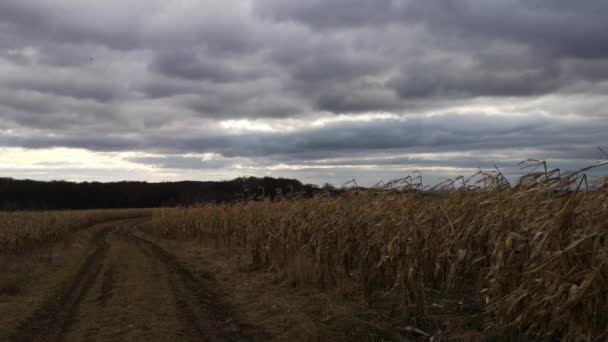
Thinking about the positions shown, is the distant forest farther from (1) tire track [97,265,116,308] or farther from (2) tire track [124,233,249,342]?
(2) tire track [124,233,249,342]

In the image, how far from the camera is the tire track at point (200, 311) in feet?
27.2

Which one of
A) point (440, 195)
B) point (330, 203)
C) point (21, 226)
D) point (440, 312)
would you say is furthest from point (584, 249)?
point (21, 226)

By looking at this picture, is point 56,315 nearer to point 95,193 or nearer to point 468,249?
point 468,249

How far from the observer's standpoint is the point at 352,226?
33.7 ft

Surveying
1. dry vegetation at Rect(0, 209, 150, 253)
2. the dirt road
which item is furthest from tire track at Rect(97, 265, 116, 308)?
dry vegetation at Rect(0, 209, 150, 253)

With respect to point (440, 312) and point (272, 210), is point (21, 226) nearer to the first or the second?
point (272, 210)

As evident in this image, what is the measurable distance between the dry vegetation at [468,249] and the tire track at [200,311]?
2398mm

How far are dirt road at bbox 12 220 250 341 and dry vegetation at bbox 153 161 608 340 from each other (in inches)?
108

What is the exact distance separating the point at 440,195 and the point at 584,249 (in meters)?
4.66

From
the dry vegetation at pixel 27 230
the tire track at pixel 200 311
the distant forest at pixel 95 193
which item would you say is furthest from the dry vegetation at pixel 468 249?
the distant forest at pixel 95 193

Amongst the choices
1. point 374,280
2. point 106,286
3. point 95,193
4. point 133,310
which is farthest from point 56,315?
point 95,193

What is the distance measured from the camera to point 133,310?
10.0 metres

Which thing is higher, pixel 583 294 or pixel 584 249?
pixel 584 249

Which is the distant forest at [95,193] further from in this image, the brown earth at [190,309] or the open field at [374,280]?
the open field at [374,280]
